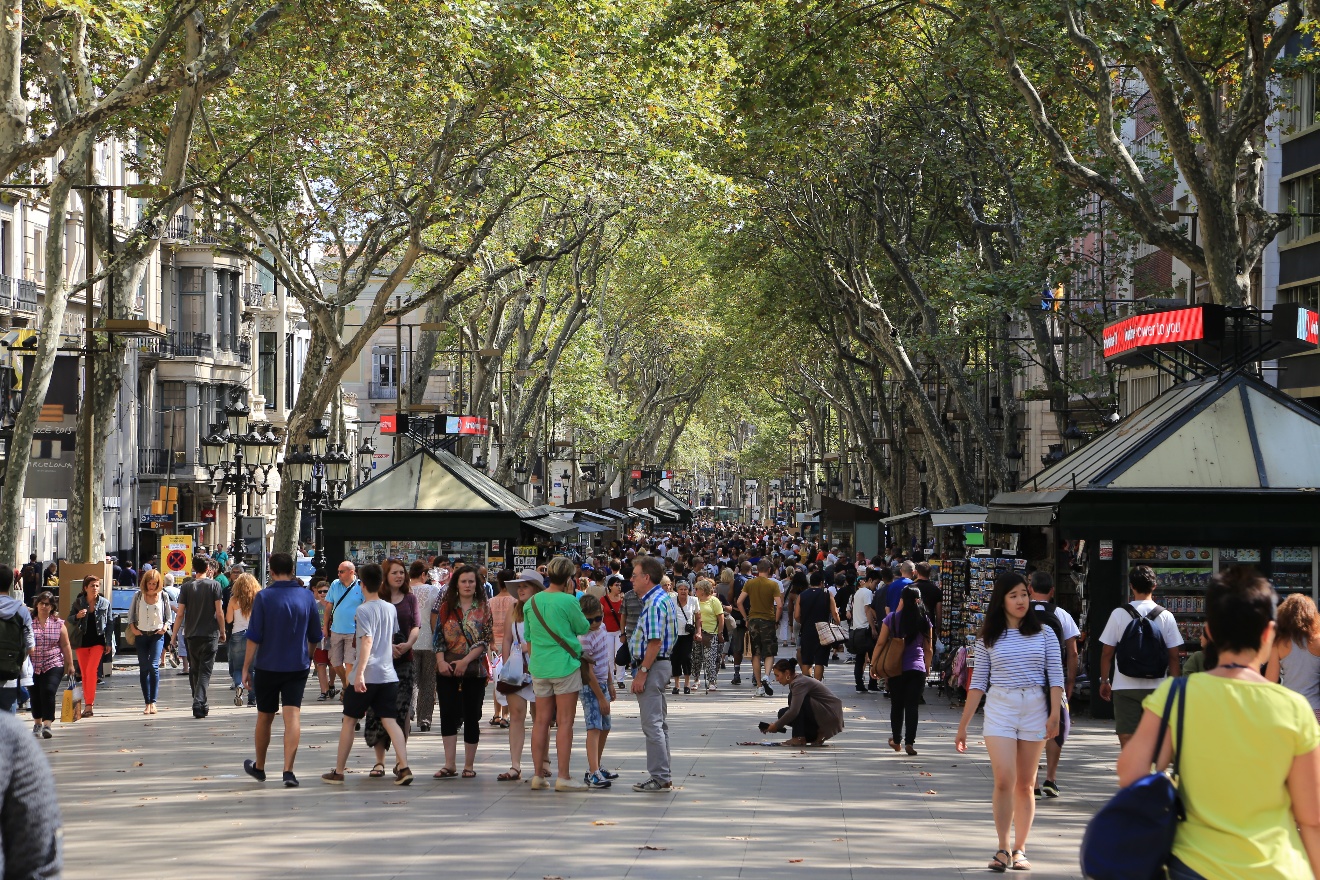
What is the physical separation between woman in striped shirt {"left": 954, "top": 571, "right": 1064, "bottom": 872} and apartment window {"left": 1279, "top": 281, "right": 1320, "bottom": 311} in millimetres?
22093

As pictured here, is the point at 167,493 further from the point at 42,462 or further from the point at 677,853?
the point at 677,853

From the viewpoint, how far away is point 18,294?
119 feet

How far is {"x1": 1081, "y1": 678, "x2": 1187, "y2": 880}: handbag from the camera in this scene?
4523mm

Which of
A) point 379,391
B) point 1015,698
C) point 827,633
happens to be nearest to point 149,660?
point 827,633

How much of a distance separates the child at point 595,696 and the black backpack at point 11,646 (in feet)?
12.3

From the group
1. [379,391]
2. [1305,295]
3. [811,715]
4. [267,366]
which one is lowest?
[811,715]

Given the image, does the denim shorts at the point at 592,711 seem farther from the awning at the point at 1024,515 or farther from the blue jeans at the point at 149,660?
the blue jeans at the point at 149,660

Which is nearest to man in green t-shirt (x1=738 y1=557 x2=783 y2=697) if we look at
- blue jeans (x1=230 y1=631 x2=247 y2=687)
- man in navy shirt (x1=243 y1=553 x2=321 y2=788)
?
blue jeans (x1=230 y1=631 x2=247 y2=687)

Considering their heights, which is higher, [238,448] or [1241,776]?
[238,448]

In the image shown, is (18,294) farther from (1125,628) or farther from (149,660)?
(1125,628)

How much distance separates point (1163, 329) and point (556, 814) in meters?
9.79

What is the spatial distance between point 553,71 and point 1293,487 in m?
9.93

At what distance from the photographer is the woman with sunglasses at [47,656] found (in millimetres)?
14648

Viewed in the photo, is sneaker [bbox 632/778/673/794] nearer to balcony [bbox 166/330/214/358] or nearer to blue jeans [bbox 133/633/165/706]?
blue jeans [bbox 133/633/165/706]
